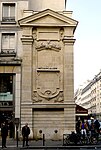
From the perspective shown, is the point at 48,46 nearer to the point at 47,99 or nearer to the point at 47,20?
the point at 47,20

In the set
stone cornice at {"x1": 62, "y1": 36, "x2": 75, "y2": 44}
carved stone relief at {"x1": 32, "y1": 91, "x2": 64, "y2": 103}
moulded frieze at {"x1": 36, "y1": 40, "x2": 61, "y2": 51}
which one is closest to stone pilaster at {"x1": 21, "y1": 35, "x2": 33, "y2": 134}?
carved stone relief at {"x1": 32, "y1": 91, "x2": 64, "y2": 103}

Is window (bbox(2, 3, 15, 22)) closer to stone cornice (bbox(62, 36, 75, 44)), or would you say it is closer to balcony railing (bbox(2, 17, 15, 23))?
balcony railing (bbox(2, 17, 15, 23))

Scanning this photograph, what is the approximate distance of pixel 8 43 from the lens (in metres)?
35.1

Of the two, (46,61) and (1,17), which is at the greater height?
(1,17)

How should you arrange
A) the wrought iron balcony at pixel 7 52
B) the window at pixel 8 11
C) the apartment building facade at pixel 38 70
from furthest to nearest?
the window at pixel 8 11, the wrought iron balcony at pixel 7 52, the apartment building facade at pixel 38 70

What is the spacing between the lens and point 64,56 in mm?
34375

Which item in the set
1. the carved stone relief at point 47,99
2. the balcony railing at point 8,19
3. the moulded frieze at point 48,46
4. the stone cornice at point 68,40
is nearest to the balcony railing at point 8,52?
the moulded frieze at point 48,46

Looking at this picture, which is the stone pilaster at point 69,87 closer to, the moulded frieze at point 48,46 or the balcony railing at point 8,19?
the moulded frieze at point 48,46

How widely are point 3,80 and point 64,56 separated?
242 inches

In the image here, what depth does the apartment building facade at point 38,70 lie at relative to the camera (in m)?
33.5

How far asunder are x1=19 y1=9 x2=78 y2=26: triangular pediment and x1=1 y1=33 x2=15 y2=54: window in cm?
174

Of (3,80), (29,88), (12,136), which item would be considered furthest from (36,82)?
(12,136)

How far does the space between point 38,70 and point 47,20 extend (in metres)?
4.84

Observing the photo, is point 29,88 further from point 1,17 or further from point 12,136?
point 1,17
